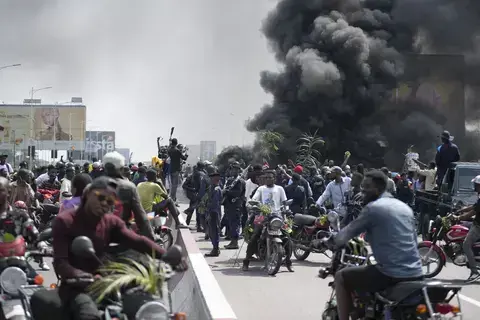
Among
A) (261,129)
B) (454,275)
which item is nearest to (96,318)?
(454,275)

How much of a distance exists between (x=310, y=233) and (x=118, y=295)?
976 centimetres

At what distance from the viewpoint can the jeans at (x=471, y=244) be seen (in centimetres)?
1139

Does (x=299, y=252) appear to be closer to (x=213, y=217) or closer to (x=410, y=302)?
(x=213, y=217)

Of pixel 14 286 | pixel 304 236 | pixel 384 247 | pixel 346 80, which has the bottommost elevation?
pixel 304 236

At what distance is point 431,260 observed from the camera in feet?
37.9

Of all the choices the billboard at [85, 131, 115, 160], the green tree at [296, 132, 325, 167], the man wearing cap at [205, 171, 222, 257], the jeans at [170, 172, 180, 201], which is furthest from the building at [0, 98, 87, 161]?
the man wearing cap at [205, 171, 222, 257]

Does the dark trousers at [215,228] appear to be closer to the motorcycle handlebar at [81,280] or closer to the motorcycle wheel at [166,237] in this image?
the motorcycle wheel at [166,237]

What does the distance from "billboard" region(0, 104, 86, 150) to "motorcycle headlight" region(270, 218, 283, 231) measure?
84728 millimetres

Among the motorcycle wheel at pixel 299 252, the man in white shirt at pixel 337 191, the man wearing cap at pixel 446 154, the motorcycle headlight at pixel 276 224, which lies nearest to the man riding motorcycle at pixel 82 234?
the motorcycle headlight at pixel 276 224

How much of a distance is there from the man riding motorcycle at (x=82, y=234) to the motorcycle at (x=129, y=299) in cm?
6

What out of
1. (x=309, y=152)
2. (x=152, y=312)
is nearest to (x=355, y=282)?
(x=152, y=312)

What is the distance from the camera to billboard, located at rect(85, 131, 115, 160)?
417ft

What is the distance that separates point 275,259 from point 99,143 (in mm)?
121396

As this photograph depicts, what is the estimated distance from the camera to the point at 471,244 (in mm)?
11445
